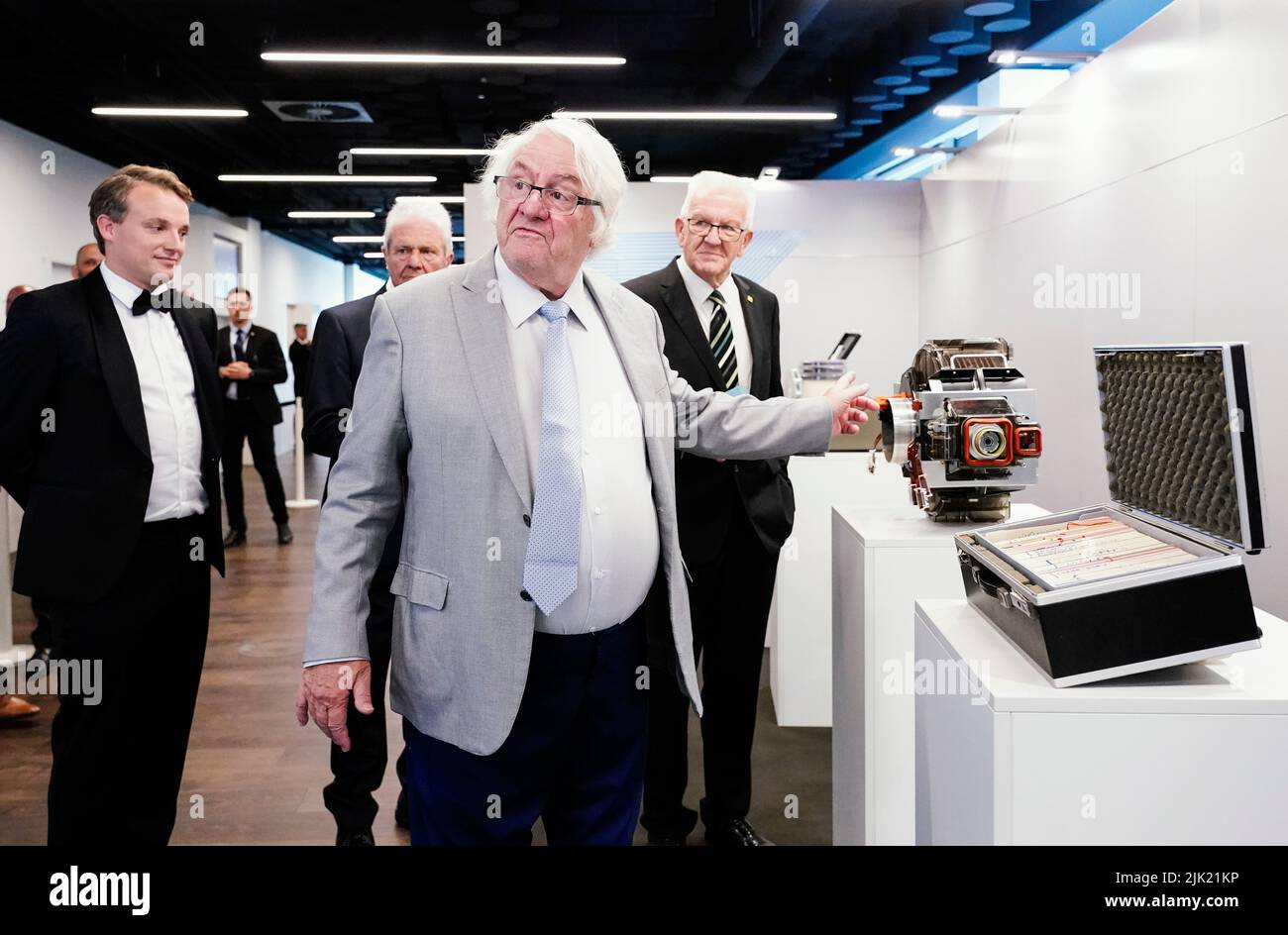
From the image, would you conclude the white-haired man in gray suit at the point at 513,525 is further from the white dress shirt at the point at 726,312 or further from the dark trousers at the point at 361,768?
the white dress shirt at the point at 726,312

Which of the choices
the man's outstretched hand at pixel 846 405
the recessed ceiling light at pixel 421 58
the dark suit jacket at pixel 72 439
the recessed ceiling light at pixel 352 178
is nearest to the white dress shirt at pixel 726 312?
the man's outstretched hand at pixel 846 405

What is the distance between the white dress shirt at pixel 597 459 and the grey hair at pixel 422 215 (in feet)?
4.00

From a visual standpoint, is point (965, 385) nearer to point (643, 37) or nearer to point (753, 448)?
point (753, 448)

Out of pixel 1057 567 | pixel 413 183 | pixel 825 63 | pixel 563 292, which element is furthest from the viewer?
pixel 413 183

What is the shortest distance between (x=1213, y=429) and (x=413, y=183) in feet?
41.7

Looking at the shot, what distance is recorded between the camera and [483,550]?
1751mm

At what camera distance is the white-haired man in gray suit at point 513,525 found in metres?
1.75

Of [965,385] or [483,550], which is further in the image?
[965,385]

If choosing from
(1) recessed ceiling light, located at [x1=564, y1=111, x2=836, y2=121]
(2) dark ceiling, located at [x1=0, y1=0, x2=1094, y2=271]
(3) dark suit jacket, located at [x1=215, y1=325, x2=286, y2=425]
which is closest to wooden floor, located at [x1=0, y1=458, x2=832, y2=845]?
(3) dark suit jacket, located at [x1=215, y1=325, x2=286, y2=425]

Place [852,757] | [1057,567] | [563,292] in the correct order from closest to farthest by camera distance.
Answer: [1057,567]
[563,292]
[852,757]

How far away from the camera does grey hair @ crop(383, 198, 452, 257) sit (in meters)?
3.01

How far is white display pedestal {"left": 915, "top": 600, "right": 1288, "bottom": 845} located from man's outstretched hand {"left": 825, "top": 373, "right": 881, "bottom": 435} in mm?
839
